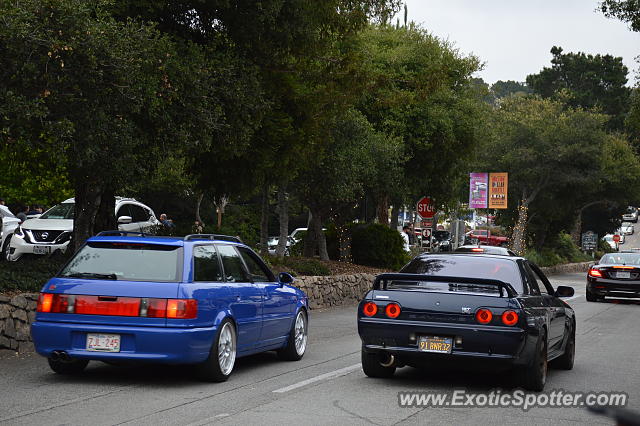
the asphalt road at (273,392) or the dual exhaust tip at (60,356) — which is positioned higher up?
the dual exhaust tip at (60,356)

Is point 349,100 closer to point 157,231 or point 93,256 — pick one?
point 157,231

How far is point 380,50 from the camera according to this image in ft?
110

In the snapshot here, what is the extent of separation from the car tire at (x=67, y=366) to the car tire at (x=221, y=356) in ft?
4.52

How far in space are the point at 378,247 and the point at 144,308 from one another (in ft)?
74.1

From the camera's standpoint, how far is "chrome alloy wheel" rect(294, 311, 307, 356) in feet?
39.9

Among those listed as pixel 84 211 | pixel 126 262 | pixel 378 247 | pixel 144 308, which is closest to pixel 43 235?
pixel 84 211

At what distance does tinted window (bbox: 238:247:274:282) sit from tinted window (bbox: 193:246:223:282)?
93 cm

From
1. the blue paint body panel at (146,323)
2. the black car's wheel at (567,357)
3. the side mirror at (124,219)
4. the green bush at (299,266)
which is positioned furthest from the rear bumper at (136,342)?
the green bush at (299,266)

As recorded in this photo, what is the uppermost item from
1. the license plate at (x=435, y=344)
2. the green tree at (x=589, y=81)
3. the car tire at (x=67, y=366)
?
the green tree at (x=589, y=81)

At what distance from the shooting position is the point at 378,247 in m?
31.6

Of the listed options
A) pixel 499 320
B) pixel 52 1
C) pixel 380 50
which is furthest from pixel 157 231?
pixel 380 50

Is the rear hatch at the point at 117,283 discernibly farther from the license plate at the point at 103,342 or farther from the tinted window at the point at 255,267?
the tinted window at the point at 255,267

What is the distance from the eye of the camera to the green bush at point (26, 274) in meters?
13.4

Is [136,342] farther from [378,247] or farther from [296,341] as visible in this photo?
[378,247]
